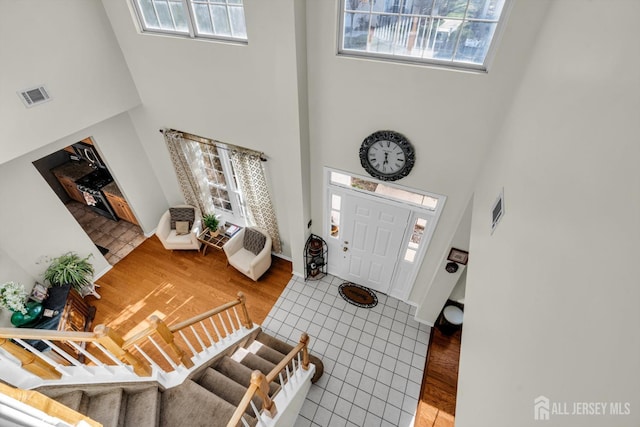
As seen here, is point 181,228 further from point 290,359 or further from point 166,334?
point 290,359

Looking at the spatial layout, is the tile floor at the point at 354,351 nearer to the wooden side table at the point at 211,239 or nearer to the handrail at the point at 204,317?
the handrail at the point at 204,317

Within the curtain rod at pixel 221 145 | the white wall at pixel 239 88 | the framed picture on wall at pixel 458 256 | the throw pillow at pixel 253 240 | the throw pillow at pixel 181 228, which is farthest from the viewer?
the throw pillow at pixel 181 228

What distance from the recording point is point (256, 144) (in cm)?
429

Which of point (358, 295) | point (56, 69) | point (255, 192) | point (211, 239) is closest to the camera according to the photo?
point (56, 69)

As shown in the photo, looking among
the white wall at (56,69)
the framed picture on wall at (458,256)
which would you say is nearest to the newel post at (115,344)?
the white wall at (56,69)

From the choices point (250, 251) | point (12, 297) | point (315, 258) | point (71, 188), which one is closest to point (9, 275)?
point (12, 297)

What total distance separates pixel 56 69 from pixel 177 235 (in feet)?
9.85

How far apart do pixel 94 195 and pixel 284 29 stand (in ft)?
18.2

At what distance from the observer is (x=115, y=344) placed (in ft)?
8.28

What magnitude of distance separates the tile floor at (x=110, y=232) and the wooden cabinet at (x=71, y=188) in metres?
0.18

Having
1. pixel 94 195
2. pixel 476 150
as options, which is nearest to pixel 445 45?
pixel 476 150

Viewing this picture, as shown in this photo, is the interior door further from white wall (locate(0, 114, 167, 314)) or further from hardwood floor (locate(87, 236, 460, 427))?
white wall (locate(0, 114, 167, 314))

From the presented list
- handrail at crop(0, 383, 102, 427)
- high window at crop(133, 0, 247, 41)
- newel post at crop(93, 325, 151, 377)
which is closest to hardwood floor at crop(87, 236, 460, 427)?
newel post at crop(93, 325, 151, 377)

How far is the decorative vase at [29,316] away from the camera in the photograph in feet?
13.2
